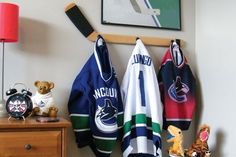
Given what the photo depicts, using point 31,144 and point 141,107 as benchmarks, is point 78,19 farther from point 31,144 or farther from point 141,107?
point 31,144

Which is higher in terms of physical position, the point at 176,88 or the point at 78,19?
the point at 78,19

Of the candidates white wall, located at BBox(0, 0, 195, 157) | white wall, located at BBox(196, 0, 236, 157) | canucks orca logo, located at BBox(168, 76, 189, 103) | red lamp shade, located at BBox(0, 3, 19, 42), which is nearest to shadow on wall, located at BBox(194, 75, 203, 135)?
white wall, located at BBox(196, 0, 236, 157)

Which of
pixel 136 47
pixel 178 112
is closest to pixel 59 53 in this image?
pixel 136 47

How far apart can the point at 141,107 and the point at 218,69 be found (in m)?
0.60

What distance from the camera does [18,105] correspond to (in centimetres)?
160

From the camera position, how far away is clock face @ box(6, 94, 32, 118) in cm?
160

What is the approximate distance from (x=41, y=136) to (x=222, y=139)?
1226mm

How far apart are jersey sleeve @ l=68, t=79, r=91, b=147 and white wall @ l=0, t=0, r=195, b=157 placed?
3.3 inches

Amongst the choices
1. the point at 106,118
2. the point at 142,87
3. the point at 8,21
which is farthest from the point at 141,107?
the point at 8,21

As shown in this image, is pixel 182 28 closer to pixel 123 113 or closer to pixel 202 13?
pixel 202 13

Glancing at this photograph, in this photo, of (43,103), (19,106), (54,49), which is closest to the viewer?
(19,106)

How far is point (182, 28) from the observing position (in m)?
2.34

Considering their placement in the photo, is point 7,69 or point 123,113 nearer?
point 7,69

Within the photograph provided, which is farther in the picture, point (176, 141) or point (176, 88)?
point (176, 88)
